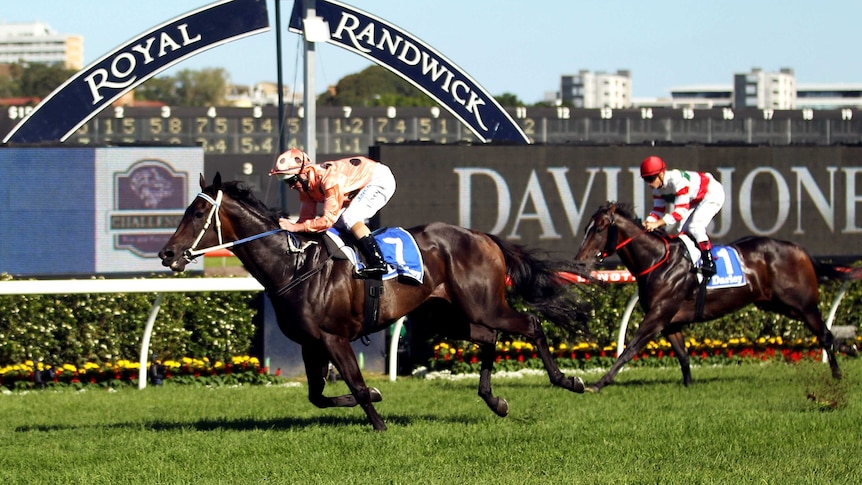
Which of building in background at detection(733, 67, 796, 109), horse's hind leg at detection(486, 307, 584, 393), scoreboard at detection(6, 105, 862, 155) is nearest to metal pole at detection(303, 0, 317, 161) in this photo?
horse's hind leg at detection(486, 307, 584, 393)

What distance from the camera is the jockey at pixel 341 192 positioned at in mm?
6230

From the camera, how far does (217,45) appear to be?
11422 millimetres

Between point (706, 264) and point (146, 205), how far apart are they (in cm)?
559

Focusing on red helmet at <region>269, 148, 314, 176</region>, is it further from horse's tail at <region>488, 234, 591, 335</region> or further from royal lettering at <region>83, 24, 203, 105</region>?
royal lettering at <region>83, 24, 203, 105</region>

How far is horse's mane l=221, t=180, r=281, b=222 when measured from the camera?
21.2 ft

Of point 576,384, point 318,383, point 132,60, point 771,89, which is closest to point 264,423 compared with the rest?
point 318,383

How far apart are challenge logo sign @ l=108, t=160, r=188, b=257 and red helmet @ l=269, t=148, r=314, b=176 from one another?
560 cm

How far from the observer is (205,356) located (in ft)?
30.8

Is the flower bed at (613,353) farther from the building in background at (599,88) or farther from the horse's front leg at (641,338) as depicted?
the building in background at (599,88)

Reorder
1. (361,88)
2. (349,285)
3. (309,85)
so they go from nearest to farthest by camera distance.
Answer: (349,285) → (309,85) → (361,88)

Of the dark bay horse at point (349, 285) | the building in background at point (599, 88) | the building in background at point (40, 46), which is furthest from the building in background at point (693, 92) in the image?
the dark bay horse at point (349, 285)

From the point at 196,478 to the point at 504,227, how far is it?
5.28 m

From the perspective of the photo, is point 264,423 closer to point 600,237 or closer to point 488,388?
point 488,388

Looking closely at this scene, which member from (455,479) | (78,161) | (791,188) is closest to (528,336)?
(455,479)
